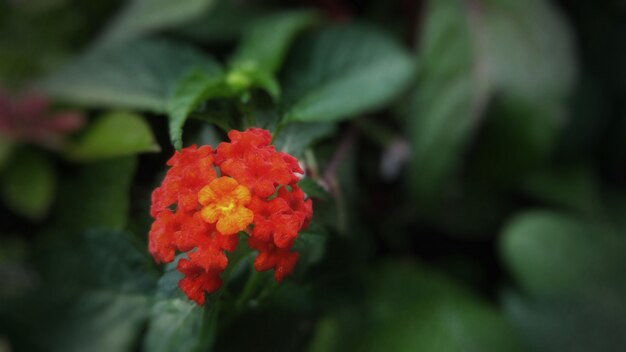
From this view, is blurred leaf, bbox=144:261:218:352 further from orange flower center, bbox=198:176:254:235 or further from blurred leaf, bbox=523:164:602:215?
blurred leaf, bbox=523:164:602:215

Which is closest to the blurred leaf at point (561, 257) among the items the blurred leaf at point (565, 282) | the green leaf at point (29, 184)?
the blurred leaf at point (565, 282)

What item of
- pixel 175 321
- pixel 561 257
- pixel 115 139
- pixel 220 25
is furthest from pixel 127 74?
pixel 561 257

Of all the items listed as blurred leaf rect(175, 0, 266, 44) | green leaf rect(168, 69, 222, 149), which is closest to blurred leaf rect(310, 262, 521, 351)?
green leaf rect(168, 69, 222, 149)

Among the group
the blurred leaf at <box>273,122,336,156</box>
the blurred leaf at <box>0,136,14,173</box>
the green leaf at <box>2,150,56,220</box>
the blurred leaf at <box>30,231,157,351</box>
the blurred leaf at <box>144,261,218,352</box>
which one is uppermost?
the blurred leaf at <box>273,122,336,156</box>

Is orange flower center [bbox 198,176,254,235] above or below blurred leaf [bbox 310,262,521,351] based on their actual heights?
above

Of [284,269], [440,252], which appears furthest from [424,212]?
[284,269]

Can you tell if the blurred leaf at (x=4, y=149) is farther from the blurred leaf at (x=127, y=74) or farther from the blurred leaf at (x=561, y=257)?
the blurred leaf at (x=561, y=257)

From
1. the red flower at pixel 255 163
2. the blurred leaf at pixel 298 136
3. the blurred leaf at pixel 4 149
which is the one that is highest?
the red flower at pixel 255 163
